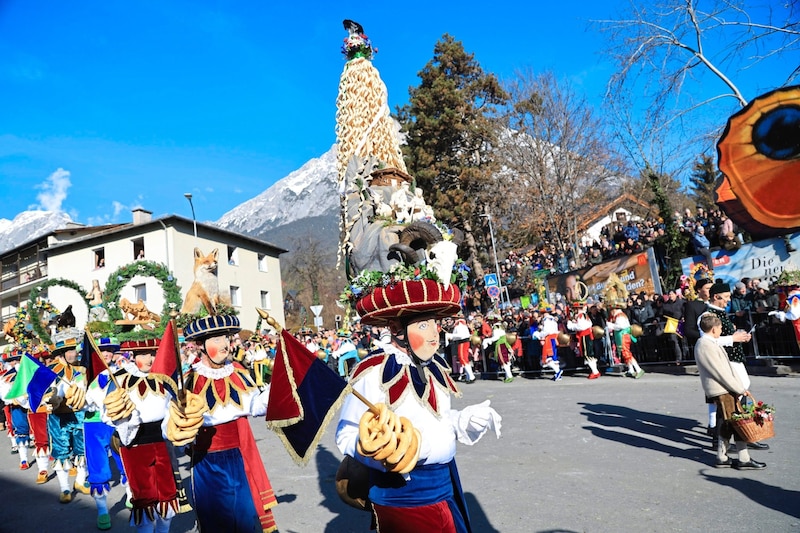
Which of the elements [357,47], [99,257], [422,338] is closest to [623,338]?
[422,338]

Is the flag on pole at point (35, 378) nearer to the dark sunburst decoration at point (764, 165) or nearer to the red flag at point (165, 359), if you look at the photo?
the red flag at point (165, 359)

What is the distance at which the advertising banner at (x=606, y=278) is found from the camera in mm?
18062

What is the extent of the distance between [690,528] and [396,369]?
298 cm

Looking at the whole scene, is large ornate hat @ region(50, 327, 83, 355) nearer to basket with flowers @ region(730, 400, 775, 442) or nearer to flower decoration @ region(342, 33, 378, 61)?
basket with flowers @ region(730, 400, 775, 442)

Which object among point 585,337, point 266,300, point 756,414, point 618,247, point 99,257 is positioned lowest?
point 756,414

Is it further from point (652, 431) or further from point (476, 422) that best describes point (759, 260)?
point (476, 422)

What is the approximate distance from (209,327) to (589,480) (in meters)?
4.23

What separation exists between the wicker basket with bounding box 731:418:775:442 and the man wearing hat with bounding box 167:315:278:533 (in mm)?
4708

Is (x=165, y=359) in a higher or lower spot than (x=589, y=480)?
higher

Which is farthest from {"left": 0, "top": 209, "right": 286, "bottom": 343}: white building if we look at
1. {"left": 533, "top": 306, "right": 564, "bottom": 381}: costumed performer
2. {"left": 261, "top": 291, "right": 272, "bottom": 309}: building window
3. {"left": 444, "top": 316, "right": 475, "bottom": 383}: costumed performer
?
{"left": 533, "top": 306, "right": 564, "bottom": 381}: costumed performer

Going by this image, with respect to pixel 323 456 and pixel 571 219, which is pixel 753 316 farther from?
pixel 571 219

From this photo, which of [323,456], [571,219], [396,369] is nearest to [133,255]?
[571,219]

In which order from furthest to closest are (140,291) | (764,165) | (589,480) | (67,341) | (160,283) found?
(140,291)
(67,341)
(160,283)
(589,480)
(764,165)

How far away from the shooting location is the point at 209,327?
5.28 metres
